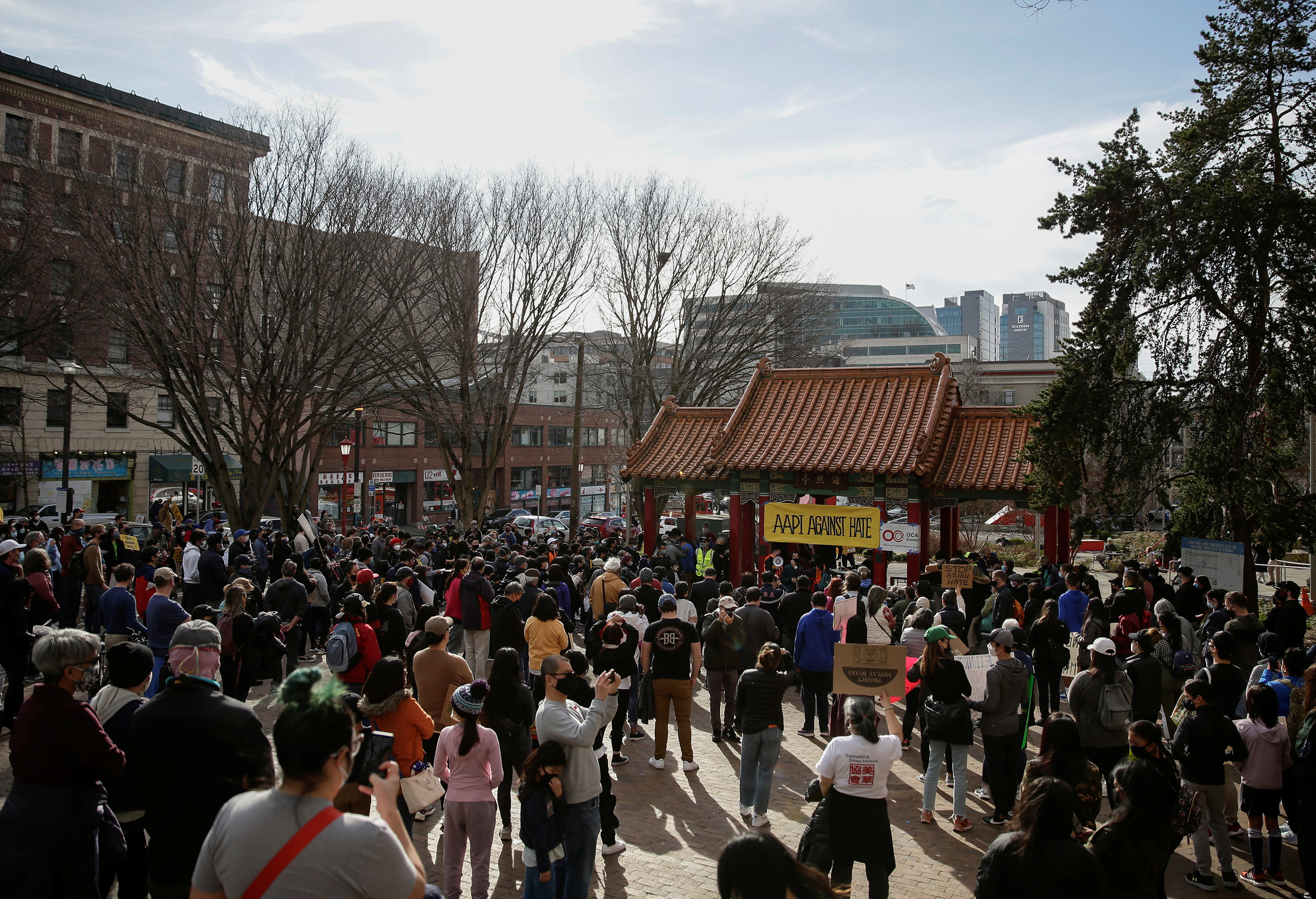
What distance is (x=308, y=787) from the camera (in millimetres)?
2734

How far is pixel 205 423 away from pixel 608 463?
1379 inches

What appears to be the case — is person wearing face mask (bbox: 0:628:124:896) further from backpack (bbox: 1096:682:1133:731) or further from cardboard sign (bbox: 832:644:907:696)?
backpack (bbox: 1096:682:1133:731)

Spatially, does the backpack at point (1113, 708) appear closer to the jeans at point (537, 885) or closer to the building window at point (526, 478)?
the jeans at point (537, 885)

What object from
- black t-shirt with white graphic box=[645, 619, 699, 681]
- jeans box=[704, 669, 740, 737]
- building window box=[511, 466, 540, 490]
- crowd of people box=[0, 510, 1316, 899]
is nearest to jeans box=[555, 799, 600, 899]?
crowd of people box=[0, 510, 1316, 899]

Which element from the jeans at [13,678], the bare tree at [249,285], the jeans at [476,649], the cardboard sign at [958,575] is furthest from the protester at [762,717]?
the bare tree at [249,285]

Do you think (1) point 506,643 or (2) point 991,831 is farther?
(1) point 506,643

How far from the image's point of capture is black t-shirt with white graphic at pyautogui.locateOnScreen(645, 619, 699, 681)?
28.7 ft

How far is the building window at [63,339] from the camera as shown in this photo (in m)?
25.0

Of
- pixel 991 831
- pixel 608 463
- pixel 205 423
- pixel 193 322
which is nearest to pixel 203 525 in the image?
pixel 205 423

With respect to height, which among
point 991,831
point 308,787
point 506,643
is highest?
point 308,787

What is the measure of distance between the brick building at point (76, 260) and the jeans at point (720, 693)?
13.4 metres

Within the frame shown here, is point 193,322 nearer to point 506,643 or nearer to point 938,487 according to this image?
point 506,643

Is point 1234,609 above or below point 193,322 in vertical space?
below

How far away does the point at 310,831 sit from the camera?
2658 millimetres
